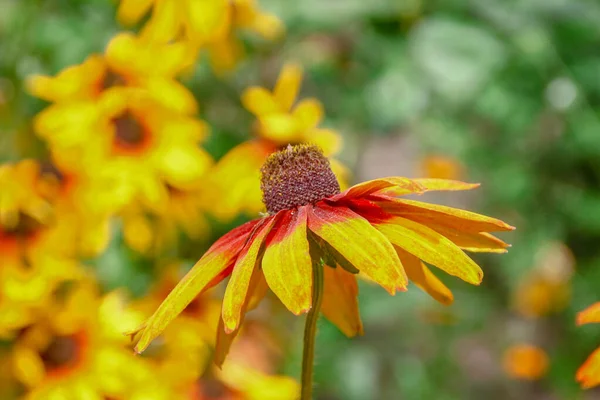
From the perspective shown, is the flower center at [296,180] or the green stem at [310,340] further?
the flower center at [296,180]

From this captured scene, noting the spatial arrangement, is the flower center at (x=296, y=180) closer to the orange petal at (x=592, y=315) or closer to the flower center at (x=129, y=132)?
the orange petal at (x=592, y=315)

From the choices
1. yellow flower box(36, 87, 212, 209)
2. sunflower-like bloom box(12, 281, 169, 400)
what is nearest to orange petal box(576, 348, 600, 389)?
sunflower-like bloom box(12, 281, 169, 400)

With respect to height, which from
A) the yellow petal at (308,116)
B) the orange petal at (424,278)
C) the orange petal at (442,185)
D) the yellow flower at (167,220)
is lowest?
the yellow flower at (167,220)

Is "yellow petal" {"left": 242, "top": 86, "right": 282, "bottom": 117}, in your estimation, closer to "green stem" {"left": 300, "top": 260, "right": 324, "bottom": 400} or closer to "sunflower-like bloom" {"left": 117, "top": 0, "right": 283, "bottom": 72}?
"sunflower-like bloom" {"left": 117, "top": 0, "right": 283, "bottom": 72}

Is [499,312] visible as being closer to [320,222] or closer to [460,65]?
[460,65]

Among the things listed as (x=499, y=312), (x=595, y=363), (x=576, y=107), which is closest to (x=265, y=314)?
(x=576, y=107)

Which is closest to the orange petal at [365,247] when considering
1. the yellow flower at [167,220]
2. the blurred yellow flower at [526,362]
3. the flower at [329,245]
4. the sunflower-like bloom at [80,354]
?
the flower at [329,245]

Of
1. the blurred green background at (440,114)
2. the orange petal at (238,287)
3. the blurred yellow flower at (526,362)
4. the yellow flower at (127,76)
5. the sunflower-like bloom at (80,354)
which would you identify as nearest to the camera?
the orange petal at (238,287)

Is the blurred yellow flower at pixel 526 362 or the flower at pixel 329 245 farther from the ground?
the flower at pixel 329 245
